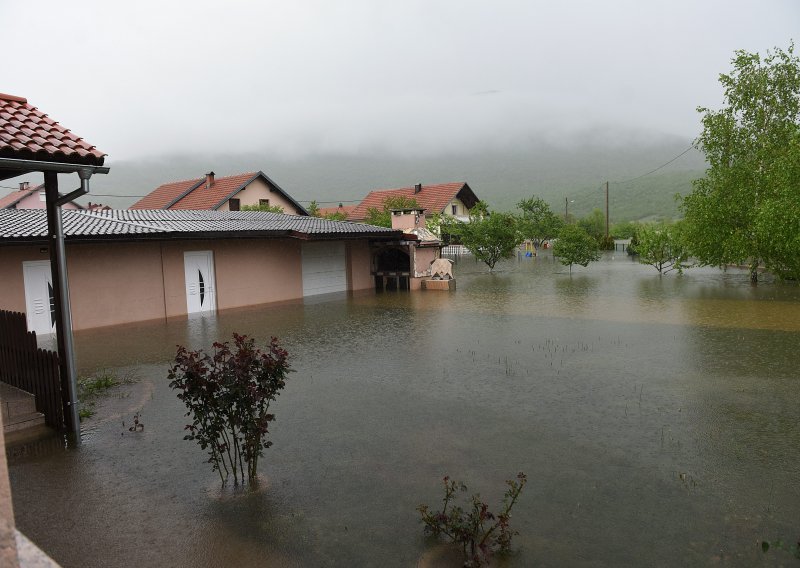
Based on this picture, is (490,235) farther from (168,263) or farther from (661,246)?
(168,263)

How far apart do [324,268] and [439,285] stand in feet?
15.7

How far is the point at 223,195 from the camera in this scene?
1628 inches

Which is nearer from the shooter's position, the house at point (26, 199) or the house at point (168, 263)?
the house at point (168, 263)

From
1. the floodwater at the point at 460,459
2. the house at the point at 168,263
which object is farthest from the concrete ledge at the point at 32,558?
the house at the point at 168,263

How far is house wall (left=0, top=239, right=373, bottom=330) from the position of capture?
15.1 m

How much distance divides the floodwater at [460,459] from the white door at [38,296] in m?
2.86

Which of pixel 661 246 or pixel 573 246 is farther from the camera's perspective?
pixel 573 246

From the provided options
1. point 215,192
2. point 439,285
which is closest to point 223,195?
point 215,192

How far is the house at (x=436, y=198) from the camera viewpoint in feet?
189

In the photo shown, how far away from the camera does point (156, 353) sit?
12.3 metres

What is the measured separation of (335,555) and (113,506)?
2241 mm

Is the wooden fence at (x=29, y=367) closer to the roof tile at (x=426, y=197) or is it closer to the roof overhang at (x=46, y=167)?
the roof overhang at (x=46, y=167)

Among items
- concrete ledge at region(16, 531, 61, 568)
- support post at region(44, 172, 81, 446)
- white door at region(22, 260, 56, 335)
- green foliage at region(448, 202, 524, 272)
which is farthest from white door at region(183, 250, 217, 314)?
concrete ledge at region(16, 531, 61, 568)

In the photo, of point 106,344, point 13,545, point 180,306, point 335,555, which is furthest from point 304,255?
point 13,545
